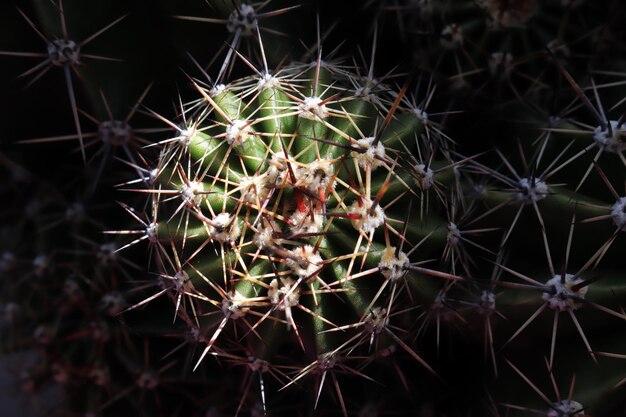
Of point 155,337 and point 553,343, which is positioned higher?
point 155,337

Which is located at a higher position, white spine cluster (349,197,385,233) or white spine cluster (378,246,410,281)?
white spine cluster (349,197,385,233)

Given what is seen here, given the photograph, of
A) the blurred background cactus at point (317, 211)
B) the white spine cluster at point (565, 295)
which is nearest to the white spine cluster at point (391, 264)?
the blurred background cactus at point (317, 211)

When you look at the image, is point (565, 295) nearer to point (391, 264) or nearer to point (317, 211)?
point (391, 264)

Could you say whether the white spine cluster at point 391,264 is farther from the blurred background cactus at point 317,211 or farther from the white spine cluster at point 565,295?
the white spine cluster at point 565,295

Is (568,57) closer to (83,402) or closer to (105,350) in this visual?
(105,350)

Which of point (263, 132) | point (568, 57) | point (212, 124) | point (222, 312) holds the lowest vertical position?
point (222, 312)

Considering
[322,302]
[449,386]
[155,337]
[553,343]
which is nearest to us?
[322,302]

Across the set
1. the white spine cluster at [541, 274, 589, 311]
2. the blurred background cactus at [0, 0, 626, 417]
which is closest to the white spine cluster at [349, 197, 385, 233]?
the blurred background cactus at [0, 0, 626, 417]

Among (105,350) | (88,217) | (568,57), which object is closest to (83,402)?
(105,350)

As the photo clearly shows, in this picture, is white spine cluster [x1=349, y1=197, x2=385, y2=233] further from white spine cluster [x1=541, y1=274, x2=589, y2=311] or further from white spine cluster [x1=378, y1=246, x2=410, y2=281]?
white spine cluster [x1=541, y1=274, x2=589, y2=311]
